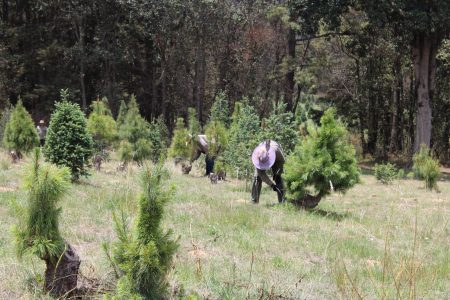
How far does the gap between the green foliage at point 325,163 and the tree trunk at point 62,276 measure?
19.2 ft

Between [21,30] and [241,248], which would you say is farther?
[21,30]

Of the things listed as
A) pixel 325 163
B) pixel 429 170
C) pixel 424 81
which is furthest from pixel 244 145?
pixel 424 81

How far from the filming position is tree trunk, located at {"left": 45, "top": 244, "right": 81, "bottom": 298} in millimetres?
4211

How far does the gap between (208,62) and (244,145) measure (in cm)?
2369

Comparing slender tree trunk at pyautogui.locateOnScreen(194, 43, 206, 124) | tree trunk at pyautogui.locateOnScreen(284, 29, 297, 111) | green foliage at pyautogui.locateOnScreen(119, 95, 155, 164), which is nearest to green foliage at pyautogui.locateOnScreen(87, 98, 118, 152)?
green foliage at pyautogui.locateOnScreen(119, 95, 155, 164)

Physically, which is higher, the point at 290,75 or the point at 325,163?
the point at 290,75

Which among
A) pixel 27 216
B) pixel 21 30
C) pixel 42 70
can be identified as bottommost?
pixel 27 216

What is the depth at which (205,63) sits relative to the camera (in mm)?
35594

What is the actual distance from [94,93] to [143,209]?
3422cm

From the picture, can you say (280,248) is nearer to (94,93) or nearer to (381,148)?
(381,148)

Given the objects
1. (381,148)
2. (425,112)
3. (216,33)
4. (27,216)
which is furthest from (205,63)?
(27,216)

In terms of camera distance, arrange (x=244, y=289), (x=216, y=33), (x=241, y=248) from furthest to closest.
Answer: (x=216, y=33), (x=241, y=248), (x=244, y=289)

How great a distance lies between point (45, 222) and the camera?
4133 mm

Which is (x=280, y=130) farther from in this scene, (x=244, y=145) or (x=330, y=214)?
(x=330, y=214)
